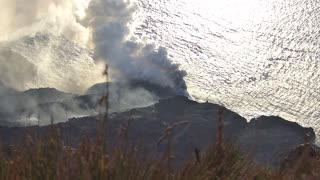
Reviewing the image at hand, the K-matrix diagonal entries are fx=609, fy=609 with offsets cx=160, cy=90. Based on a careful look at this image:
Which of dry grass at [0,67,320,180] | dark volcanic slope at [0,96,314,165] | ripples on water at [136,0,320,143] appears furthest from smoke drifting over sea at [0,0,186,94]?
dry grass at [0,67,320,180]

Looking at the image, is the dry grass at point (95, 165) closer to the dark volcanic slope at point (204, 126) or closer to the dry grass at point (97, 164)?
the dry grass at point (97, 164)

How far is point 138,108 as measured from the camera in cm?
4209

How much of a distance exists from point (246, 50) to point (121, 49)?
1031 cm

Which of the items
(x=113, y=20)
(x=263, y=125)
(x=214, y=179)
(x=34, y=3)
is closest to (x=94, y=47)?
(x=113, y=20)

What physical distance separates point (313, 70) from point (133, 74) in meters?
14.4

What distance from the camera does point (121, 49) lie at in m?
49.1

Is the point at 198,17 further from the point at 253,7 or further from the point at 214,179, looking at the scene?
the point at 214,179

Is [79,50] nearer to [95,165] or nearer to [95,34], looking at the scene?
[95,34]

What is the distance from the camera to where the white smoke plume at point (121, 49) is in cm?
4809

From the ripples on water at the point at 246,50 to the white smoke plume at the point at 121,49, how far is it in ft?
4.45

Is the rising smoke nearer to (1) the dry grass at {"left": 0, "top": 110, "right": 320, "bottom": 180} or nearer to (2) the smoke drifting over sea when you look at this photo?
(2) the smoke drifting over sea

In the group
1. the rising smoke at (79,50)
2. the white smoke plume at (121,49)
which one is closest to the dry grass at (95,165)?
the rising smoke at (79,50)

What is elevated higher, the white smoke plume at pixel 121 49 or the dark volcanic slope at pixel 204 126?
the white smoke plume at pixel 121 49

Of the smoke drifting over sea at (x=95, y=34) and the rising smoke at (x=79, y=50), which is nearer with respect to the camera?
the rising smoke at (x=79, y=50)
